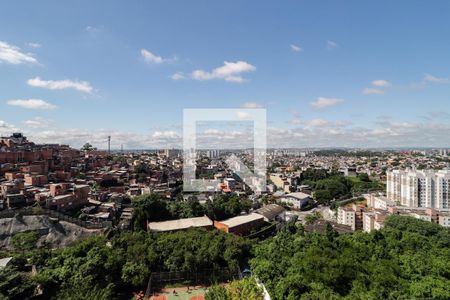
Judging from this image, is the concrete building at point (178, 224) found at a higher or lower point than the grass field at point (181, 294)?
higher

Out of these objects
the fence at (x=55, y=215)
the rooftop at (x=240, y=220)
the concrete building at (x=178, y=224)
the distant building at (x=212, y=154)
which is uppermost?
the distant building at (x=212, y=154)

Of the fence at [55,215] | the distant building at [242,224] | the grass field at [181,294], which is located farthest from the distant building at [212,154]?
the grass field at [181,294]

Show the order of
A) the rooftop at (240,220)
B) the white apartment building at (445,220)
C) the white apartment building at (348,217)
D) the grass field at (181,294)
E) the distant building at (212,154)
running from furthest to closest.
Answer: the distant building at (212,154)
the white apartment building at (348,217)
the white apartment building at (445,220)
the rooftop at (240,220)
the grass field at (181,294)

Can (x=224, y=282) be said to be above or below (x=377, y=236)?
below

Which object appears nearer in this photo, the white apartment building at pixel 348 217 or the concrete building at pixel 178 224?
the concrete building at pixel 178 224

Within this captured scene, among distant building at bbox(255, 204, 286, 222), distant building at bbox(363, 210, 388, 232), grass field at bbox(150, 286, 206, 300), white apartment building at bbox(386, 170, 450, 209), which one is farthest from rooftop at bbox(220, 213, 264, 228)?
white apartment building at bbox(386, 170, 450, 209)

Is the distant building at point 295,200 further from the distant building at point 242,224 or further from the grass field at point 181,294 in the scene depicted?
the grass field at point 181,294

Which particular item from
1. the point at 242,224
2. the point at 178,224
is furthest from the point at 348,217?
the point at 178,224

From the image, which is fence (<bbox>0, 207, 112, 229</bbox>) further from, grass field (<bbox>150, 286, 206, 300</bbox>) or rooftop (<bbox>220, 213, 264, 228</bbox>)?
grass field (<bbox>150, 286, 206, 300</bbox>)

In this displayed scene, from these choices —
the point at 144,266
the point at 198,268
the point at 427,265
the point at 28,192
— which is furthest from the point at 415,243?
the point at 28,192

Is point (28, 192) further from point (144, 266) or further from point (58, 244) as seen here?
point (144, 266)
